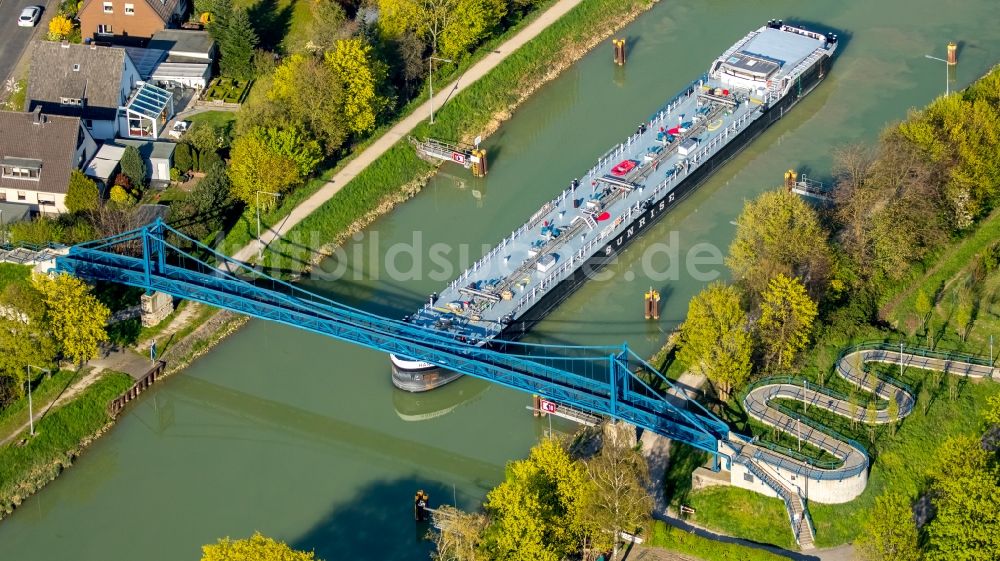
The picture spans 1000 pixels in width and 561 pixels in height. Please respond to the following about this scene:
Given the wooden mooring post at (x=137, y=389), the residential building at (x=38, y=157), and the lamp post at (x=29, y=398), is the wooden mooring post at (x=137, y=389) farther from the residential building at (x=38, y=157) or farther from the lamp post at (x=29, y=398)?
the residential building at (x=38, y=157)

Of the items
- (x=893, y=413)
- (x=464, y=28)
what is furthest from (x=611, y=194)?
(x=893, y=413)

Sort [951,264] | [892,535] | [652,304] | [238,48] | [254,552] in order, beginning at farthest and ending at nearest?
[238,48], [951,264], [652,304], [892,535], [254,552]

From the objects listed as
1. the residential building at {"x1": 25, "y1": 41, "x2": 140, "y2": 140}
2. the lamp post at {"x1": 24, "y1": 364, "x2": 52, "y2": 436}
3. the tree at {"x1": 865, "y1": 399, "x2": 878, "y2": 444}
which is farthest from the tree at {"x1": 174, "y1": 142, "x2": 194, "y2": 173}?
the tree at {"x1": 865, "y1": 399, "x2": 878, "y2": 444}

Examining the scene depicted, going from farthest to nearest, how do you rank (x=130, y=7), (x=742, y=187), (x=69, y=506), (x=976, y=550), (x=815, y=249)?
(x=130, y=7) → (x=742, y=187) → (x=815, y=249) → (x=69, y=506) → (x=976, y=550)

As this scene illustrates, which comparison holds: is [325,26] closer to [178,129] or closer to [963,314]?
[178,129]

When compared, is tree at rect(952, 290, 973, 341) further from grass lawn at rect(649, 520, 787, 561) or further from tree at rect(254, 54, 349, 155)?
tree at rect(254, 54, 349, 155)

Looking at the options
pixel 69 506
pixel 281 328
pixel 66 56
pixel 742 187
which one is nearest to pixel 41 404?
pixel 69 506

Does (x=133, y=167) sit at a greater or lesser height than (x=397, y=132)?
greater

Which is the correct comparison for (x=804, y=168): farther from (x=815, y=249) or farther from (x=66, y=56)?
(x=66, y=56)
